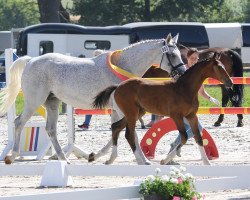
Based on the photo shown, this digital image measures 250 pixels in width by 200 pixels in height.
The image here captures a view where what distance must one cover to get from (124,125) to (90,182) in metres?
1.41

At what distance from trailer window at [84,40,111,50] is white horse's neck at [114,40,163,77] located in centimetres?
2105

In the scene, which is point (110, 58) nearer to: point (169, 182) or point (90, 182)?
point (90, 182)

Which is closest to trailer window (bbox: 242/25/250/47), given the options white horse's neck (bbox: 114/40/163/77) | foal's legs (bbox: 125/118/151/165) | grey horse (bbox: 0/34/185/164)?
grey horse (bbox: 0/34/185/164)

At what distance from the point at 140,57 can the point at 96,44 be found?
21804mm

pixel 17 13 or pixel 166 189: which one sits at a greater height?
pixel 166 189

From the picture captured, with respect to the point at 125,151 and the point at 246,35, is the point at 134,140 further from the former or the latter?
the point at 246,35

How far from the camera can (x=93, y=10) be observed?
56781 mm

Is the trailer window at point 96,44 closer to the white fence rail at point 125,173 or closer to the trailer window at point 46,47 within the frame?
the trailer window at point 46,47

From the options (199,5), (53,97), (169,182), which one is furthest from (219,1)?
(169,182)

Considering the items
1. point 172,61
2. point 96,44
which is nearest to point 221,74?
point 172,61

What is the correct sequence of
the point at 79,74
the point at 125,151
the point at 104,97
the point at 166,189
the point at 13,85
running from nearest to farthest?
the point at 166,189 < the point at 104,97 < the point at 79,74 < the point at 13,85 < the point at 125,151

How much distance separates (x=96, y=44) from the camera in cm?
3628

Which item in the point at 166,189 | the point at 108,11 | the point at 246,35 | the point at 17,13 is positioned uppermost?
the point at 166,189

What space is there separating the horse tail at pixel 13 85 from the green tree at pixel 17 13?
61.4 metres
